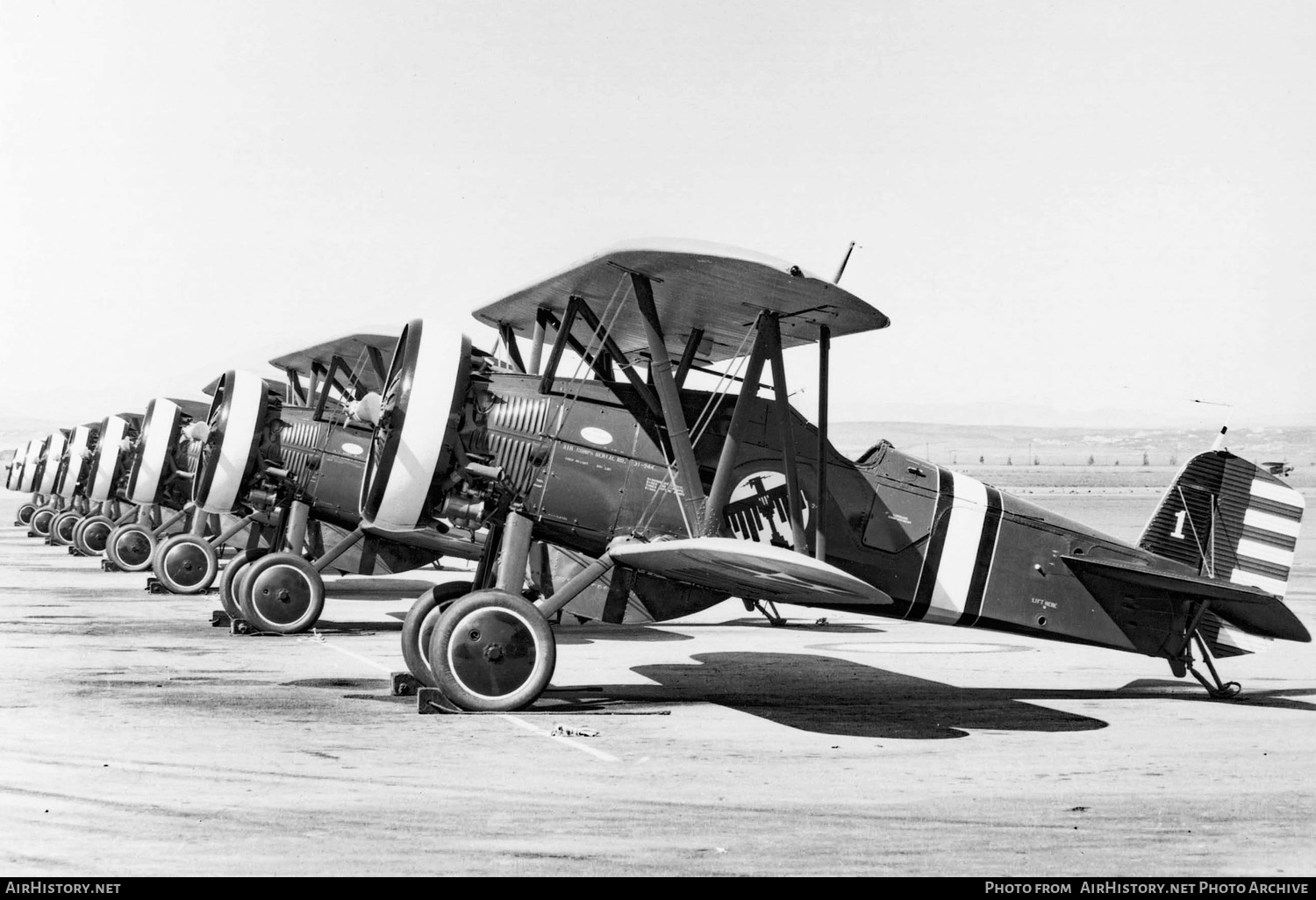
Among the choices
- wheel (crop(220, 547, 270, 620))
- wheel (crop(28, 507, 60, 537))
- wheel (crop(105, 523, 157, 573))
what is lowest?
wheel (crop(28, 507, 60, 537))

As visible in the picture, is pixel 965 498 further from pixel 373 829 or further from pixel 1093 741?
pixel 373 829

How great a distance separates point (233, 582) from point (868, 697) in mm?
7674

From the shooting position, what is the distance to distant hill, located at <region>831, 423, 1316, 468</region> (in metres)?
93.6

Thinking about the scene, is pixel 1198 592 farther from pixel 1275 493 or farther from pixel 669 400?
pixel 669 400

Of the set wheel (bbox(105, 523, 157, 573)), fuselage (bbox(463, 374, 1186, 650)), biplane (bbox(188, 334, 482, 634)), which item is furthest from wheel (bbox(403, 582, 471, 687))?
wheel (bbox(105, 523, 157, 573))

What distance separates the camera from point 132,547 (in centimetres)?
2323

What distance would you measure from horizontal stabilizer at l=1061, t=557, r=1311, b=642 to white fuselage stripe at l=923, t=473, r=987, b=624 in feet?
2.59

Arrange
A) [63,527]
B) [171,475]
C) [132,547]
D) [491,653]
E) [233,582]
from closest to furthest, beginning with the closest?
1. [491,653]
2. [233,582]
3. [171,475]
4. [132,547]
5. [63,527]

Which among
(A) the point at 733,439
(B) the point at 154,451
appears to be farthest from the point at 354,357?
(A) the point at 733,439

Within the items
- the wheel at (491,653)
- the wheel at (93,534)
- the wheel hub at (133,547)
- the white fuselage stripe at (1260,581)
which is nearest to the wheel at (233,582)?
the wheel at (491,653)

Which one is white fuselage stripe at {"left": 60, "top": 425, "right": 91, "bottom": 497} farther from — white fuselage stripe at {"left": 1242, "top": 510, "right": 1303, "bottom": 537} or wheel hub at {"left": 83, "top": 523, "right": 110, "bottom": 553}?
white fuselage stripe at {"left": 1242, "top": 510, "right": 1303, "bottom": 537}

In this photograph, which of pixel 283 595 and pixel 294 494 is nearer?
pixel 283 595

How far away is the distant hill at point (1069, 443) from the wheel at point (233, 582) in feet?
186
